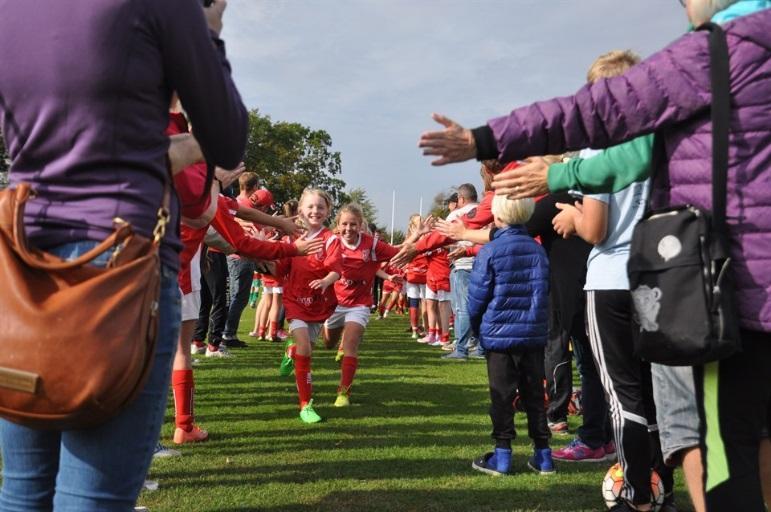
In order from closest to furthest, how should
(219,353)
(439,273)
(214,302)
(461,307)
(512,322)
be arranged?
(512,322) < (219,353) < (214,302) < (461,307) < (439,273)

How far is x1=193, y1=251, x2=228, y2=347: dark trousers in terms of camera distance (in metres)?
9.78

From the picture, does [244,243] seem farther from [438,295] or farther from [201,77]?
[438,295]

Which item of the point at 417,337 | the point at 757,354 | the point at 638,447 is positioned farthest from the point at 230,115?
the point at 417,337

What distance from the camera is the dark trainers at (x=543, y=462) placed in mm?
4359

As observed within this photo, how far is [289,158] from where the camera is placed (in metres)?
62.2

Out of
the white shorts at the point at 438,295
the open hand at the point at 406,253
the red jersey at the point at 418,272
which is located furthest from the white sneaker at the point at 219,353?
the red jersey at the point at 418,272

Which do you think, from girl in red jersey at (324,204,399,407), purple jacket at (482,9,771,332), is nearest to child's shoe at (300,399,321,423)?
girl in red jersey at (324,204,399,407)

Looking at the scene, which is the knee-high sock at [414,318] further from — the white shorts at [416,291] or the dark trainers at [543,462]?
the dark trainers at [543,462]

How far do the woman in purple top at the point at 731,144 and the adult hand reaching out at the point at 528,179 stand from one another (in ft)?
0.68

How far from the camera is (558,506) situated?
3695 millimetres

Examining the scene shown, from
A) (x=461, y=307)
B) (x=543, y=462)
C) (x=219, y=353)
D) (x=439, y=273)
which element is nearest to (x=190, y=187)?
(x=543, y=462)

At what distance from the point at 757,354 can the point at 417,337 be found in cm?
1252

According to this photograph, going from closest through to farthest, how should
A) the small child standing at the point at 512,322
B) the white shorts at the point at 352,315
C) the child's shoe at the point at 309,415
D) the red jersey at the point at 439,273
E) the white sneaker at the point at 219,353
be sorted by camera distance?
the small child standing at the point at 512,322
the child's shoe at the point at 309,415
the white shorts at the point at 352,315
the white sneaker at the point at 219,353
the red jersey at the point at 439,273

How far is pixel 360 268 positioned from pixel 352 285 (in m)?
0.23
